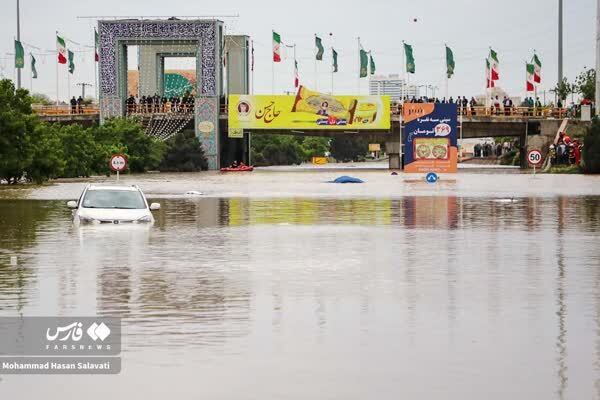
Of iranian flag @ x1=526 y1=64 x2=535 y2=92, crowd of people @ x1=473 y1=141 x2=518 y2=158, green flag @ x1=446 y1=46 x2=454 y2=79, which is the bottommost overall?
crowd of people @ x1=473 y1=141 x2=518 y2=158

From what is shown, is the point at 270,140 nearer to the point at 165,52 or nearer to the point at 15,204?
the point at 165,52

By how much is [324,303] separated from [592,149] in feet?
219

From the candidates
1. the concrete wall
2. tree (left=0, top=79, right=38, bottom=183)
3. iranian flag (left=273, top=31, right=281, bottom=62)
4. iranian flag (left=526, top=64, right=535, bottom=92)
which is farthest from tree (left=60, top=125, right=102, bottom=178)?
iranian flag (left=526, top=64, right=535, bottom=92)

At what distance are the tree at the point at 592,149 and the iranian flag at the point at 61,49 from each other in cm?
4431

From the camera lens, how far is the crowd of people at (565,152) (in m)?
90.4

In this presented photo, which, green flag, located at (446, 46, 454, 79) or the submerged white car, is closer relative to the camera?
the submerged white car

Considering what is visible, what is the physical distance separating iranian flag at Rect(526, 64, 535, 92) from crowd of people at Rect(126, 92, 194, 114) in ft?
89.6

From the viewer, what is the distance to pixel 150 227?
29.1 meters

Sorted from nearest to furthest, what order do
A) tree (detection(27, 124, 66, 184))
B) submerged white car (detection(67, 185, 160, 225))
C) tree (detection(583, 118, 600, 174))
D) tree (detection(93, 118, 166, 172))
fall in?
submerged white car (detection(67, 185, 160, 225))
tree (detection(27, 124, 66, 184))
tree (detection(583, 118, 600, 174))
tree (detection(93, 118, 166, 172))

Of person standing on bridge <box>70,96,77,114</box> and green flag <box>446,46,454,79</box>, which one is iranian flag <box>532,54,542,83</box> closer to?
green flag <box>446,46,454,79</box>

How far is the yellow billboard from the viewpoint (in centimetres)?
10250

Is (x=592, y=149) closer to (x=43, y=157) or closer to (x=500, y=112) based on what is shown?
(x=500, y=112)

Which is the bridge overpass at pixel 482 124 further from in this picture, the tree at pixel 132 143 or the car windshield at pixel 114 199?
the car windshield at pixel 114 199

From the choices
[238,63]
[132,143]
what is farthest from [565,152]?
[132,143]
